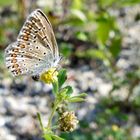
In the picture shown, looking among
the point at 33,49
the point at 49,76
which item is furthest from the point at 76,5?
the point at 49,76

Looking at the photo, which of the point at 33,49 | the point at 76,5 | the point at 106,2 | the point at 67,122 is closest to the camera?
the point at 67,122

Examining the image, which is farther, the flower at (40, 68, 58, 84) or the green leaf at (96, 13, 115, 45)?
the green leaf at (96, 13, 115, 45)

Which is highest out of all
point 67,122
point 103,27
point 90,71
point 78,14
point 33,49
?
point 78,14

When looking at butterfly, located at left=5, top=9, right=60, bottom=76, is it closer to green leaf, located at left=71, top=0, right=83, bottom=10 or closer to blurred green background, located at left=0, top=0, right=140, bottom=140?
blurred green background, located at left=0, top=0, right=140, bottom=140

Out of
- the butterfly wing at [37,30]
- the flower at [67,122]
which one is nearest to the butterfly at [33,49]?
the butterfly wing at [37,30]

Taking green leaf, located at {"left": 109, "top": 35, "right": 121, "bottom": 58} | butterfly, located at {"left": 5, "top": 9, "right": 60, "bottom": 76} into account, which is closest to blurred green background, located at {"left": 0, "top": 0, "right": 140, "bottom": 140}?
green leaf, located at {"left": 109, "top": 35, "right": 121, "bottom": 58}

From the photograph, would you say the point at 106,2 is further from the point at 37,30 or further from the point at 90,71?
the point at 37,30

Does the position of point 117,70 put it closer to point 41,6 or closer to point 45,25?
point 41,6
